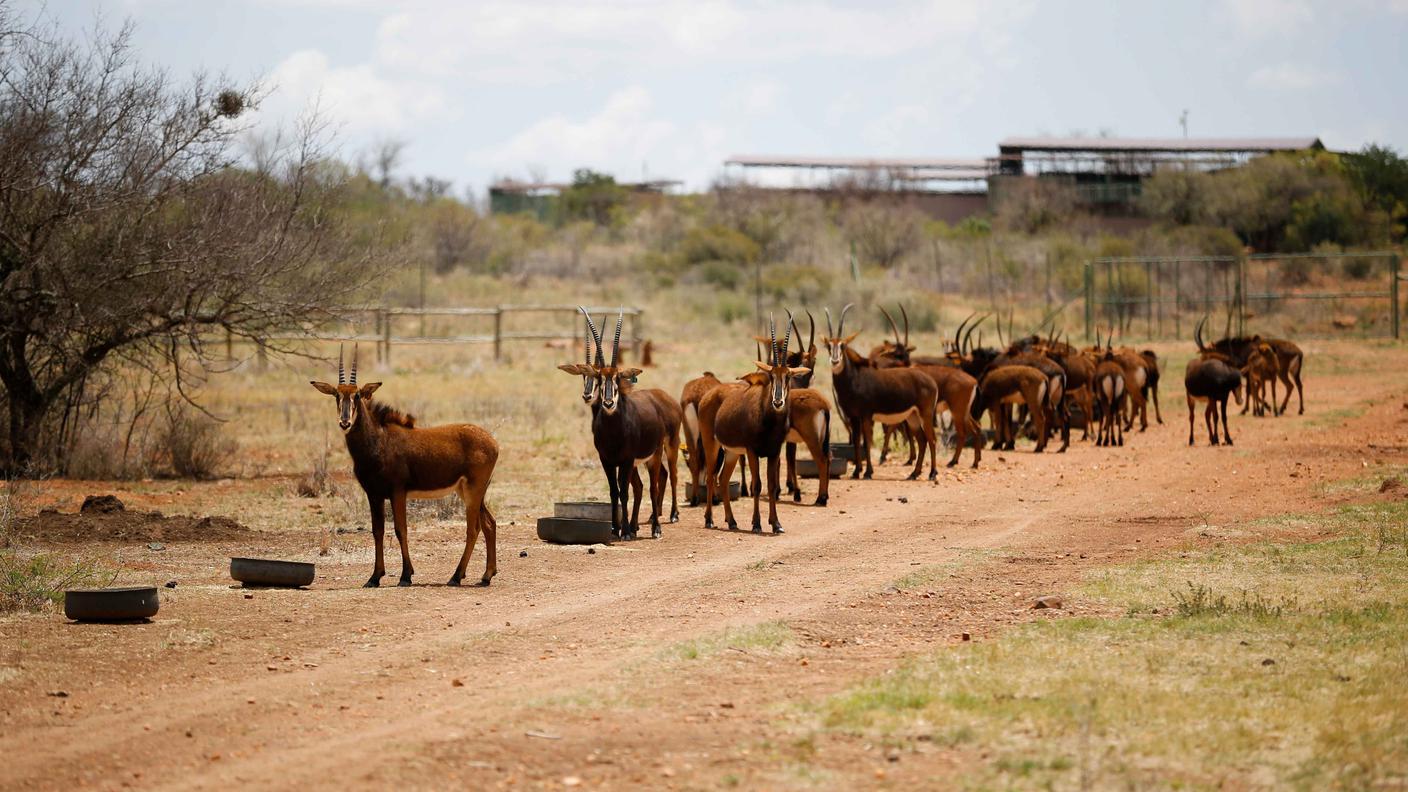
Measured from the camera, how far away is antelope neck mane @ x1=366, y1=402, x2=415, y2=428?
13.0m

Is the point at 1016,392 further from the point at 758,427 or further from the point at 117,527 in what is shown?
the point at 117,527

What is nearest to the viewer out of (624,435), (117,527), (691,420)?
(624,435)

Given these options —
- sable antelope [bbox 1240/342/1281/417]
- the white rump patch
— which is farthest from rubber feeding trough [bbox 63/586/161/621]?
sable antelope [bbox 1240/342/1281/417]

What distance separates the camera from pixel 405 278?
61.7 metres

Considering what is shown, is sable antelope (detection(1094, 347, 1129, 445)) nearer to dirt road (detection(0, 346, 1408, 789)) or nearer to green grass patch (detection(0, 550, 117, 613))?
dirt road (detection(0, 346, 1408, 789))

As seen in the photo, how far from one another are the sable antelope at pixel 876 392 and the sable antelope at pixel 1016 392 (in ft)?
11.1

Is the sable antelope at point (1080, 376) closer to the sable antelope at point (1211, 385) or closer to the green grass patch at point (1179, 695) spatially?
the sable antelope at point (1211, 385)

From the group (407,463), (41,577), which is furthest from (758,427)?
(41,577)

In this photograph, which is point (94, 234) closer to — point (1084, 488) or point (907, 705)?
point (1084, 488)

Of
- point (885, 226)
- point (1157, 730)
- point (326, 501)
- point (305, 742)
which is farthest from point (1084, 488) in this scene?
point (885, 226)

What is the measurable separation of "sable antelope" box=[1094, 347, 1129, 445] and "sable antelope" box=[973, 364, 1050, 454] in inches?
56.5

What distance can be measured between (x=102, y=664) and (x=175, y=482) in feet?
45.3

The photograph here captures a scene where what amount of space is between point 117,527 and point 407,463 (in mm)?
5216

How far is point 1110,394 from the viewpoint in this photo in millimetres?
27766
